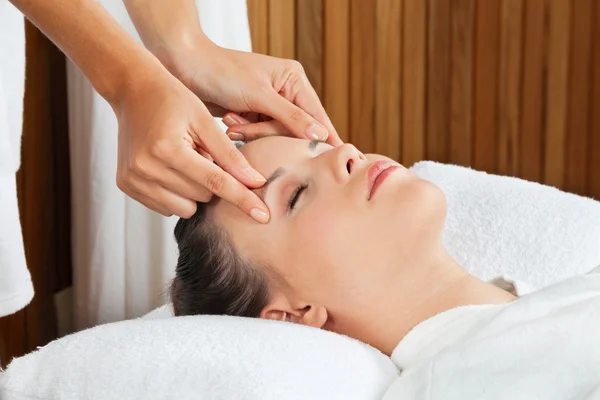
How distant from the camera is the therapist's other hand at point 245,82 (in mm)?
1601

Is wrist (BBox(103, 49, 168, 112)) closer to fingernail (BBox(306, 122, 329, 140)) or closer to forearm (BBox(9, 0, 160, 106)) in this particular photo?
forearm (BBox(9, 0, 160, 106))

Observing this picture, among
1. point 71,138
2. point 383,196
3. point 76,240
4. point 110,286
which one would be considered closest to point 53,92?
point 71,138

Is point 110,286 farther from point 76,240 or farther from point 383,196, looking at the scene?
point 383,196

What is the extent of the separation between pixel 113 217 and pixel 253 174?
99 centimetres

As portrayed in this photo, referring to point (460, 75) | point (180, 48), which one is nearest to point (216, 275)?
point (180, 48)

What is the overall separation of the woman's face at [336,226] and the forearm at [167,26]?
0.39m

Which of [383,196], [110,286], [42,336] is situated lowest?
[42,336]

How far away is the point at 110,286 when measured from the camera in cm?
229

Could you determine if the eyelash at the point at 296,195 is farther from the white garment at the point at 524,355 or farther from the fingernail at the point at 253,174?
the white garment at the point at 524,355

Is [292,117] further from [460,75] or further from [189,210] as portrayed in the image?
[460,75]

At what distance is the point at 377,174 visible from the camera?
1.43 metres

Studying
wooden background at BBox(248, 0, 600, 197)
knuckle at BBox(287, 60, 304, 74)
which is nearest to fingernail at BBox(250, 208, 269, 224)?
knuckle at BBox(287, 60, 304, 74)

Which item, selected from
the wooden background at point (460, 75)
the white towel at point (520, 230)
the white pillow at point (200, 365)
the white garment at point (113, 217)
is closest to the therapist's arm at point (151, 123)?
the white pillow at point (200, 365)

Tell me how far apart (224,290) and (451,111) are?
1.64 meters
